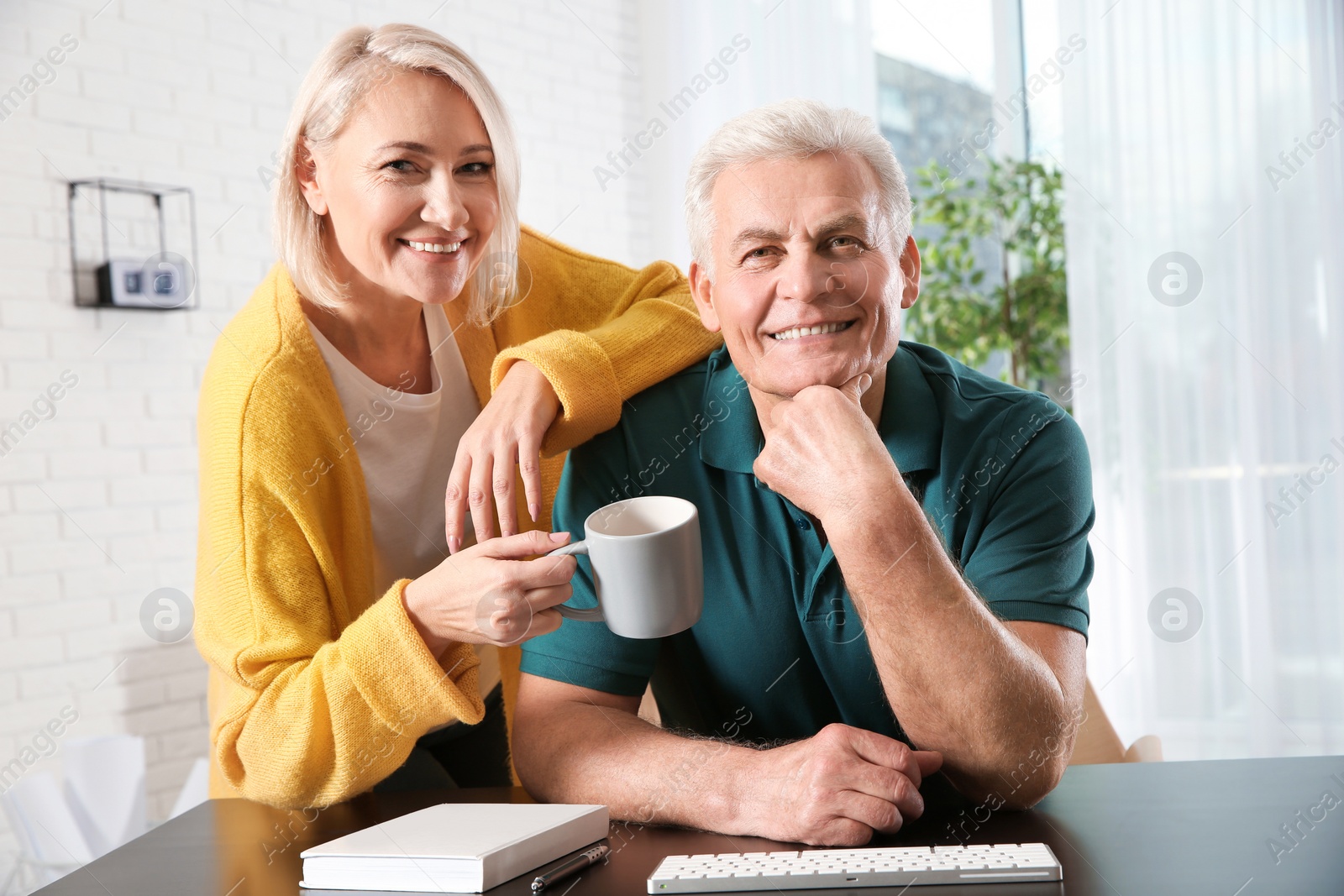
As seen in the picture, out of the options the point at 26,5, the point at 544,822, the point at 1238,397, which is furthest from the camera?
the point at 1238,397

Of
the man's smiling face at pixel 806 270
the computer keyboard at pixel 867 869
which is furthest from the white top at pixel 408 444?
the computer keyboard at pixel 867 869

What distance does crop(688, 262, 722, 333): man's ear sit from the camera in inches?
54.6

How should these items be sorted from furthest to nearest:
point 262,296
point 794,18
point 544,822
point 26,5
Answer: point 794,18 → point 26,5 → point 262,296 → point 544,822

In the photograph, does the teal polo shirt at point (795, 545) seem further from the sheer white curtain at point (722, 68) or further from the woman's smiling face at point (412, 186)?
the sheer white curtain at point (722, 68)

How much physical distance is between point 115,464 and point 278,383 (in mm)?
1941

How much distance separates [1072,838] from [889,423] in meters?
0.54

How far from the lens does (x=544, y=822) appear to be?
0.96 m

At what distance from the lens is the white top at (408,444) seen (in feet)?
4.87

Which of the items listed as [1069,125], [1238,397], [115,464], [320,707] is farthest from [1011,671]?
[1069,125]

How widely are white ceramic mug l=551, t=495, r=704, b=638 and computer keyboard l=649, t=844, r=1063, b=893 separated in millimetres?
225

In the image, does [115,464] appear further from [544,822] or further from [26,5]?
[544,822]

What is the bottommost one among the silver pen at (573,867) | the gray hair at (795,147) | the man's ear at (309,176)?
the silver pen at (573,867)

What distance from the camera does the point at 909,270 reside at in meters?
1.41

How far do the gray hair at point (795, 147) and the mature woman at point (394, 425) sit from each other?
216 mm
